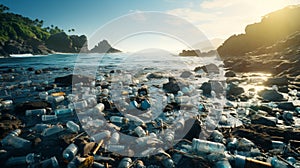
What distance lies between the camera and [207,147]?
2615 millimetres

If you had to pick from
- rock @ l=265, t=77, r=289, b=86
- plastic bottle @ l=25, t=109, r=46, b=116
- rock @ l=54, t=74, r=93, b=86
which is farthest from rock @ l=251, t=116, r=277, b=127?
rock @ l=54, t=74, r=93, b=86

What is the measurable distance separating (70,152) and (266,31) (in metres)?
65.8

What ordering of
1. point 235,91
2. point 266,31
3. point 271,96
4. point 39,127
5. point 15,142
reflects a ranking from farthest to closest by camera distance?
point 266,31 → point 235,91 → point 271,96 → point 39,127 → point 15,142

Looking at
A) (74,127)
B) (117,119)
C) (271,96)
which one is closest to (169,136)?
(117,119)

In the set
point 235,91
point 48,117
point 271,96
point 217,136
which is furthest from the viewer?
point 235,91

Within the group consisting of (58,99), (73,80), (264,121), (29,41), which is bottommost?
(58,99)

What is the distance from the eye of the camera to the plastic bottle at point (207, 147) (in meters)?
2.59

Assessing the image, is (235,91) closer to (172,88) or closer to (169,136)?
(172,88)

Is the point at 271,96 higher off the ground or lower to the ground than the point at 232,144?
higher

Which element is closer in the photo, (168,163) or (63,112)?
(168,163)

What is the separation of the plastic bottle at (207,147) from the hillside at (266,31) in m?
51.7

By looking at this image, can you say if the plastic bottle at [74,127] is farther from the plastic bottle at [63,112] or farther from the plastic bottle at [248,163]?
the plastic bottle at [248,163]

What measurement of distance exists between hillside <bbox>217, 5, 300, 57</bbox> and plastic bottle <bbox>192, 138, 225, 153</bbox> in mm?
51714

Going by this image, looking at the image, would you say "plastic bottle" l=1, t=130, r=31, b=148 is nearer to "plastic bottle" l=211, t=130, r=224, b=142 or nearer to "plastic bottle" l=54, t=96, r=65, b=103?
"plastic bottle" l=54, t=96, r=65, b=103
